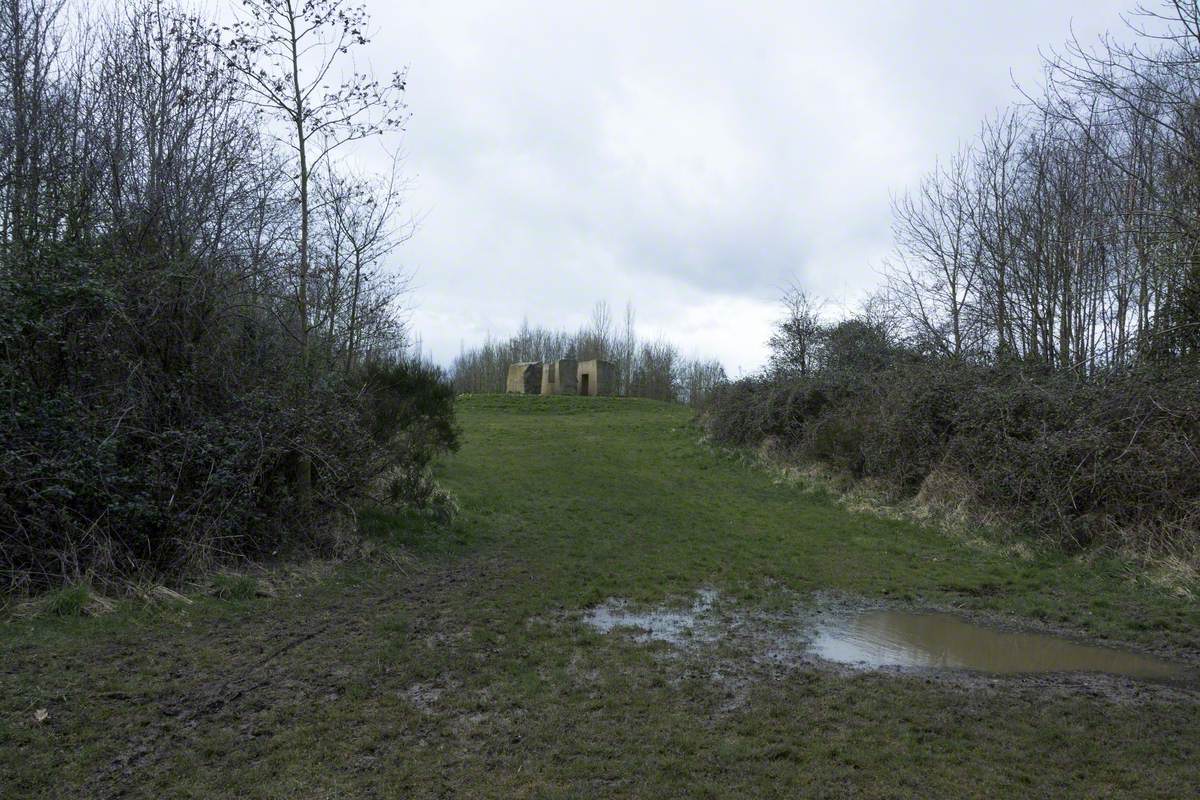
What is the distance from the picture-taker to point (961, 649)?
6.04m

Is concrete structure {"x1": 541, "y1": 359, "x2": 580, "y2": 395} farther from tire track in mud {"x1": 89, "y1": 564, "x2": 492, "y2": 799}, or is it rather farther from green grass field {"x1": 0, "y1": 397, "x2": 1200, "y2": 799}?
tire track in mud {"x1": 89, "y1": 564, "x2": 492, "y2": 799}

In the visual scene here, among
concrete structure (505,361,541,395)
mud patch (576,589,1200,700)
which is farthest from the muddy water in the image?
concrete structure (505,361,541,395)

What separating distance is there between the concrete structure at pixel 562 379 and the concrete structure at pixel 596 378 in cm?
40

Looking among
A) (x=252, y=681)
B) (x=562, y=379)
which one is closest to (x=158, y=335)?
(x=252, y=681)

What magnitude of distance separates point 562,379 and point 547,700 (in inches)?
1394

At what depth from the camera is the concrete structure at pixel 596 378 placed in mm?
39875

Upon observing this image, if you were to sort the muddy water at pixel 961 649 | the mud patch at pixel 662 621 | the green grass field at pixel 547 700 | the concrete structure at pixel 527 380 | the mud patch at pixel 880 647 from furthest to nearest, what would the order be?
the concrete structure at pixel 527 380
the mud patch at pixel 662 621
the muddy water at pixel 961 649
the mud patch at pixel 880 647
the green grass field at pixel 547 700

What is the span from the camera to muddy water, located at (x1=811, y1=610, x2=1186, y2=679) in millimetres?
5531

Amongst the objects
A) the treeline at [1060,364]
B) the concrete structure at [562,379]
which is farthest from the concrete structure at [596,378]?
the treeline at [1060,364]

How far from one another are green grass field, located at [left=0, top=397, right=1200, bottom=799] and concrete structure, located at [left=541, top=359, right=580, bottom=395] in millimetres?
30795

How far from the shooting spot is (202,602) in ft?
21.6

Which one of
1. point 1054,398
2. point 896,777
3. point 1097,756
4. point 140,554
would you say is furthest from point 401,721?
point 1054,398

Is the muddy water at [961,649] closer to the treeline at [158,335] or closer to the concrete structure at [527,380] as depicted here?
the treeline at [158,335]

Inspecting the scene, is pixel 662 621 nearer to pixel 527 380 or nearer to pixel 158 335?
pixel 158 335
